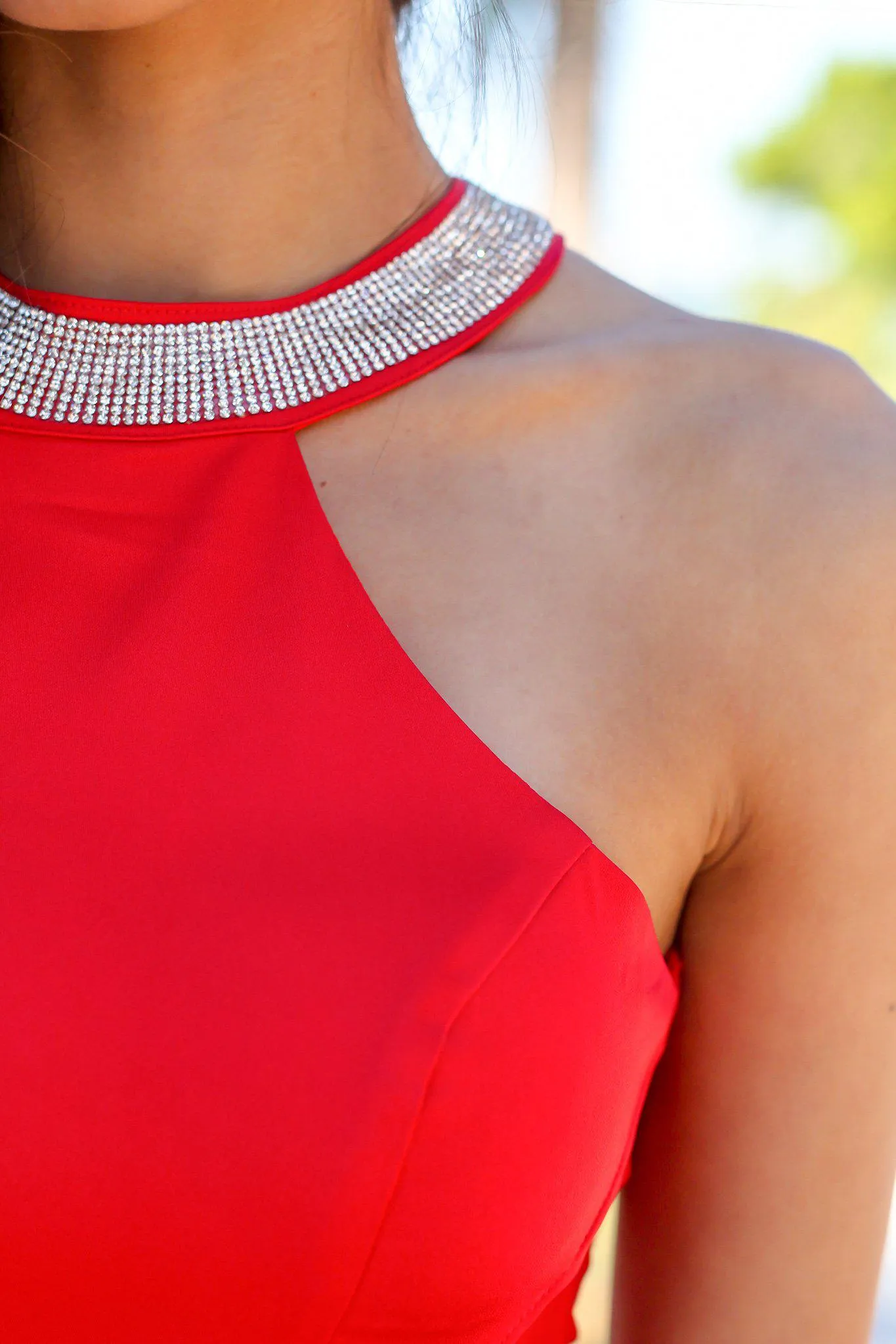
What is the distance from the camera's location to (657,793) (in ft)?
3.10

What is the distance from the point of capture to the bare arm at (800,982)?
96 centimetres

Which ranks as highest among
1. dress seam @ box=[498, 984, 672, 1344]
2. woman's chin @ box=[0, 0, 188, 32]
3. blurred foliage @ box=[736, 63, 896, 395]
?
blurred foliage @ box=[736, 63, 896, 395]

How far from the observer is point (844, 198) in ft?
27.9

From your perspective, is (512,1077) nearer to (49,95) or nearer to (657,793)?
(657,793)

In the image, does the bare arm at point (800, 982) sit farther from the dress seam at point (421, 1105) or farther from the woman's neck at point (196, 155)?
the woman's neck at point (196, 155)

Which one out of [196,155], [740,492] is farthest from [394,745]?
[196,155]

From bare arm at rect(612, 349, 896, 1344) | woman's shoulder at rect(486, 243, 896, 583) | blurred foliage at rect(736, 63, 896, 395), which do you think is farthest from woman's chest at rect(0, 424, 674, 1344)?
blurred foliage at rect(736, 63, 896, 395)

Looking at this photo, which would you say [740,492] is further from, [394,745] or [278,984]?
[278,984]

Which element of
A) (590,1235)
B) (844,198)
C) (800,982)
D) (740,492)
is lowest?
(590,1235)

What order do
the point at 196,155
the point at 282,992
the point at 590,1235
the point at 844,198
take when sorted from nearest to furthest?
1. the point at 282,992
2. the point at 590,1235
3. the point at 196,155
4. the point at 844,198

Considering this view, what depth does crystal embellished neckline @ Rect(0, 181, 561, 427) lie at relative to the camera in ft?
3.45

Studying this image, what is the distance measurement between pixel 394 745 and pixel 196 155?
1.63ft

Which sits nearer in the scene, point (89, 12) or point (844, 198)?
point (89, 12)

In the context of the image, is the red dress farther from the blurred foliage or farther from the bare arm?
the blurred foliage
